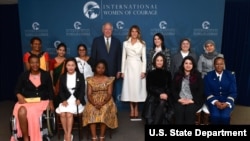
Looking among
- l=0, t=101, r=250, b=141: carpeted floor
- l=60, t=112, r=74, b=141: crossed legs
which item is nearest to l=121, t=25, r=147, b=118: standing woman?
l=0, t=101, r=250, b=141: carpeted floor

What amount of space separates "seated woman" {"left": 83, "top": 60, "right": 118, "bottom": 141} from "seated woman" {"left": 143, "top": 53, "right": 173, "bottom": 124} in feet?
1.86

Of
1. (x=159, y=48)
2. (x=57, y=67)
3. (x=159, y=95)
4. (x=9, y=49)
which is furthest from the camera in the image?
(x=9, y=49)

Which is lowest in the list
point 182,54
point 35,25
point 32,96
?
point 32,96

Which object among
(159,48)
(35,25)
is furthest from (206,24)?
(35,25)

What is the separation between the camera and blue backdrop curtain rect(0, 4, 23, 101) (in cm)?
588

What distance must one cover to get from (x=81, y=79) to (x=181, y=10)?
2380 mm

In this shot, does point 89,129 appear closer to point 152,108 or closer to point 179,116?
point 152,108

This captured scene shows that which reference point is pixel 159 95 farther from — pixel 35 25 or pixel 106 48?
pixel 35 25

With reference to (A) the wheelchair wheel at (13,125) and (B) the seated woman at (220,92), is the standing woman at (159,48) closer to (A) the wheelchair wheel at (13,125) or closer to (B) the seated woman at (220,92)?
(B) the seated woman at (220,92)

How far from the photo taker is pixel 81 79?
4137mm


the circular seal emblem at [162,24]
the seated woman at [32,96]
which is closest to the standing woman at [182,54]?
the circular seal emblem at [162,24]

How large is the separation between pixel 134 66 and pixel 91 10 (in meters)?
1.40

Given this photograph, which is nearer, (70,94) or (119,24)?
(70,94)

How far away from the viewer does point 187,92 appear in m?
4.18
